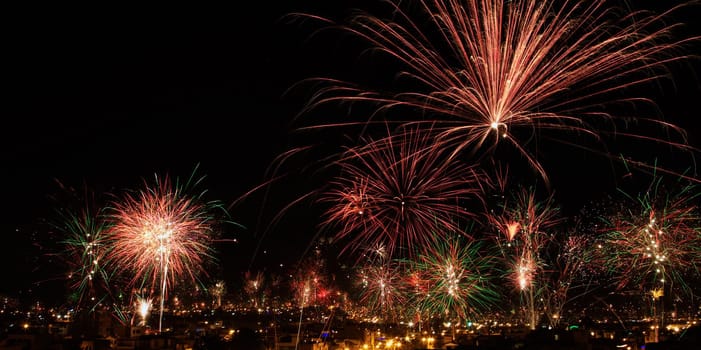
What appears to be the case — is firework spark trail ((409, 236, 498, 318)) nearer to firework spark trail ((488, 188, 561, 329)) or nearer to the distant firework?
firework spark trail ((488, 188, 561, 329))

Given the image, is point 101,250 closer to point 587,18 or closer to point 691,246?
point 587,18

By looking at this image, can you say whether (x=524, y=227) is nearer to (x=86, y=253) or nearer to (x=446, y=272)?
(x=446, y=272)

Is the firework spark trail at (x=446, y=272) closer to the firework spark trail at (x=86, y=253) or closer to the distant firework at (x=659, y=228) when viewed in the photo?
the distant firework at (x=659, y=228)

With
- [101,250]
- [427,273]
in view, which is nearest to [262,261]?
[427,273]

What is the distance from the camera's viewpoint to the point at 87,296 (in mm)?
31969

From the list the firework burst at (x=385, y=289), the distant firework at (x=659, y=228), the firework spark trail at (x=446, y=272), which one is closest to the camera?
the distant firework at (x=659, y=228)

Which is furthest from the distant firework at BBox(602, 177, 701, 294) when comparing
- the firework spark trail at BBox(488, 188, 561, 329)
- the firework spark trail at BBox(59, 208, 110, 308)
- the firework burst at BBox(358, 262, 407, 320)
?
the firework spark trail at BBox(59, 208, 110, 308)

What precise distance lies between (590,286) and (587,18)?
46704mm

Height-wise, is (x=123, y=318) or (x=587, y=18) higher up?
(x=587, y=18)

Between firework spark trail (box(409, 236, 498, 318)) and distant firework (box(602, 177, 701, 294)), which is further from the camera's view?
firework spark trail (box(409, 236, 498, 318))

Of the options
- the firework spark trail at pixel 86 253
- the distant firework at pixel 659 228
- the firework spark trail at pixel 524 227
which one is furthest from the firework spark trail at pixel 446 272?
the firework spark trail at pixel 86 253

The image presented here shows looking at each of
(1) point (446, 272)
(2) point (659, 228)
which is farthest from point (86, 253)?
(2) point (659, 228)

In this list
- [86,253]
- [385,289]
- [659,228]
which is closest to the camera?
[659,228]

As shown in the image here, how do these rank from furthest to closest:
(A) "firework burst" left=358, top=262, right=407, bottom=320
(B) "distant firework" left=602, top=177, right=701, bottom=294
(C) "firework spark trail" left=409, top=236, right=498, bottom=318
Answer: (A) "firework burst" left=358, top=262, right=407, bottom=320 → (C) "firework spark trail" left=409, top=236, right=498, bottom=318 → (B) "distant firework" left=602, top=177, right=701, bottom=294
